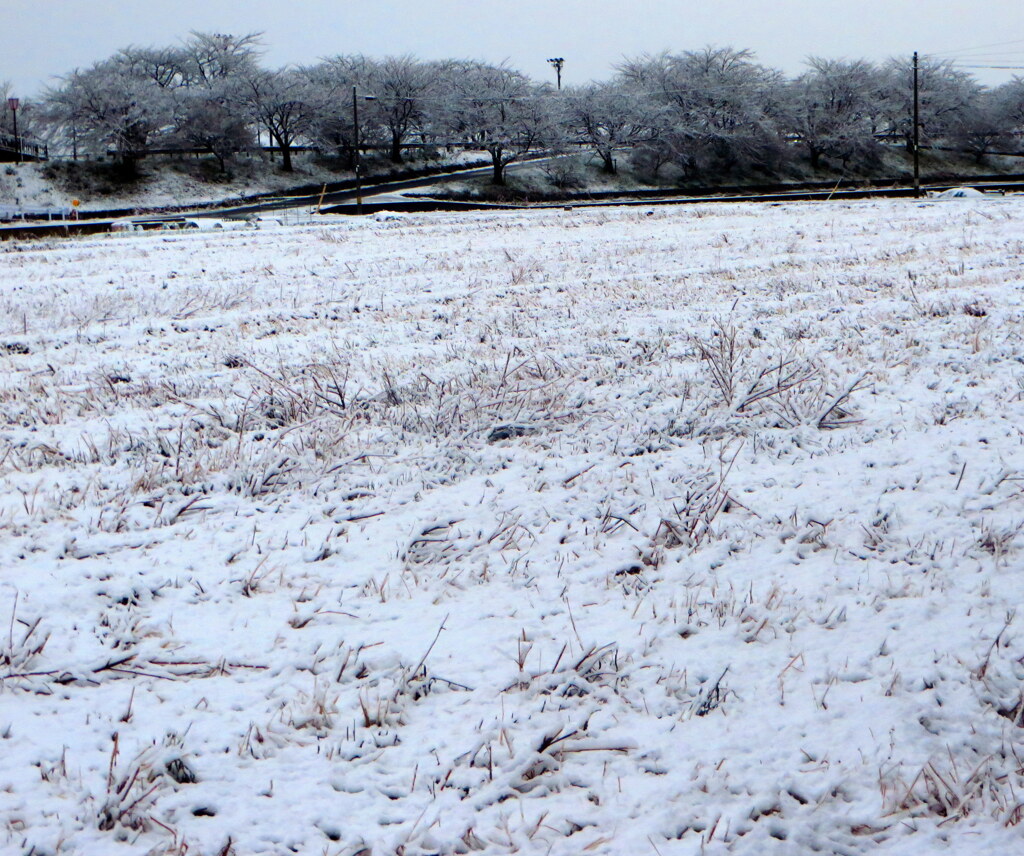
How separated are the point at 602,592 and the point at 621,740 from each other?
3.51 ft

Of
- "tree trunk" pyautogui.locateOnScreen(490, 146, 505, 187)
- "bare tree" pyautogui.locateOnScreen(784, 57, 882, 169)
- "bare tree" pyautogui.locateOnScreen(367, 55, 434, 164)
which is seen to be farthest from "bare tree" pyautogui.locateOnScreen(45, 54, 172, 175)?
"bare tree" pyautogui.locateOnScreen(784, 57, 882, 169)

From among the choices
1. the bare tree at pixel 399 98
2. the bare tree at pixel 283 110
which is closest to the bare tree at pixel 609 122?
the bare tree at pixel 399 98

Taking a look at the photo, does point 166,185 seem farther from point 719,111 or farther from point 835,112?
point 835,112

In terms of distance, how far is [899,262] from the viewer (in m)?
14.5

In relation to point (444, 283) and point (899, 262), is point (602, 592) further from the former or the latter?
point (899, 262)

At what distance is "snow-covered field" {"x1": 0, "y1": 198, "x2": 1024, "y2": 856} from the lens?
2.74 m

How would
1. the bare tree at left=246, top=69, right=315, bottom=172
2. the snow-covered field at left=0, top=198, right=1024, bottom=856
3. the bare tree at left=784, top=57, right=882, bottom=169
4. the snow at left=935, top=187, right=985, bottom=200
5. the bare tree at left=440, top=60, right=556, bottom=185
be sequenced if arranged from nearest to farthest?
1. the snow-covered field at left=0, top=198, right=1024, bottom=856
2. the snow at left=935, top=187, right=985, bottom=200
3. the bare tree at left=440, top=60, right=556, bottom=185
4. the bare tree at left=246, top=69, right=315, bottom=172
5. the bare tree at left=784, top=57, right=882, bottom=169

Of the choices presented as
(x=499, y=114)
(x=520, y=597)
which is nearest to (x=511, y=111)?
(x=499, y=114)

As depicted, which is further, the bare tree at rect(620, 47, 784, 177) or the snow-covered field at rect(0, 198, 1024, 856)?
the bare tree at rect(620, 47, 784, 177)

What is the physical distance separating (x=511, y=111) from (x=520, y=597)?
65.1 m

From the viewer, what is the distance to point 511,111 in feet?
212

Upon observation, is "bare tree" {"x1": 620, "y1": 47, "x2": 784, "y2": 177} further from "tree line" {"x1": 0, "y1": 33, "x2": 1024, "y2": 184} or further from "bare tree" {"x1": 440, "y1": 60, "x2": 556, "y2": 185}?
"bare tree" {"x1": 440, "y1": 60, "x2": 556, "y2": 185}

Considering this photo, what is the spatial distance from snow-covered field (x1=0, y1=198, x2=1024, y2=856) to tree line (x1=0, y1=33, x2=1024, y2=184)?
57.6 meters

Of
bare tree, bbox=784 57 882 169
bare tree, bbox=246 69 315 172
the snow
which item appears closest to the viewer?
the snow
